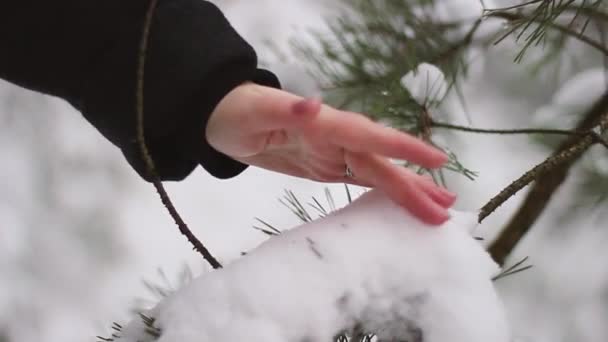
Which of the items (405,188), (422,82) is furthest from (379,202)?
(422,82)

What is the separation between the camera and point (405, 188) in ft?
0.63

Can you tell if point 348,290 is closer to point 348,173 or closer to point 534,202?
point 348,173

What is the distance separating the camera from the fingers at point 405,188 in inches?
7.3

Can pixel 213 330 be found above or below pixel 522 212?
above

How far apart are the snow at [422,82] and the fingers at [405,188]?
0.19 meters

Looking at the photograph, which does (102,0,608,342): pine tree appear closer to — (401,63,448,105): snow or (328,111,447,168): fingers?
(401,63,448,105): snow

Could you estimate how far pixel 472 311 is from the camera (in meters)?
0.17

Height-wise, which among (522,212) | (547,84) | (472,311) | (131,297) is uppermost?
(472,311)

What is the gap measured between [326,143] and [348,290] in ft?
0.15

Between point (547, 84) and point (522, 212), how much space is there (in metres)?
0.48

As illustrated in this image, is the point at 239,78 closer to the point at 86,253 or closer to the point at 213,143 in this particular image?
the point at 213,143

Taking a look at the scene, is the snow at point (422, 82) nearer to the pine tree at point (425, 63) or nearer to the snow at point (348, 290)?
the pine tree at point (425, 63)

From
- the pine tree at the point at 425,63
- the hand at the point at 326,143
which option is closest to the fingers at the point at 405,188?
the hand at the point at 326,143

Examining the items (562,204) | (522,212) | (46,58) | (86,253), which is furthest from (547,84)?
(46,58)
